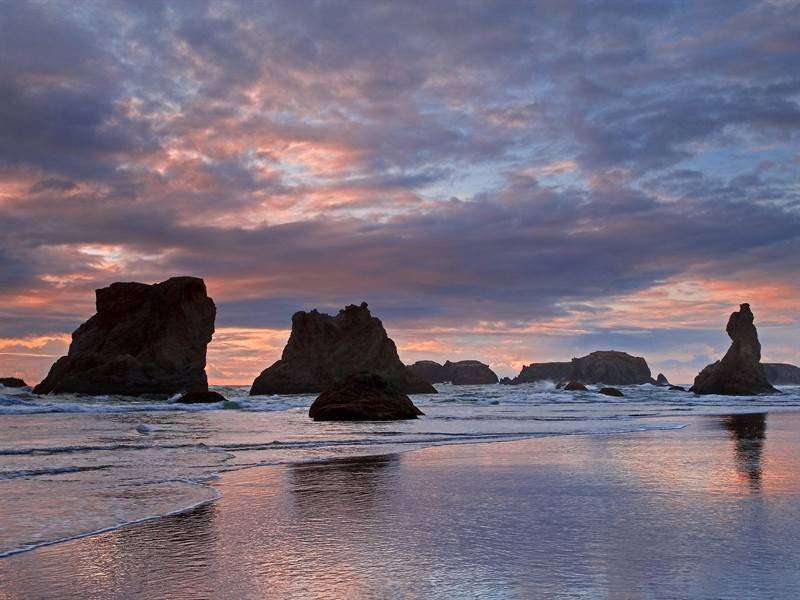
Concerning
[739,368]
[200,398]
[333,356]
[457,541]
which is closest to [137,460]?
[457,541]

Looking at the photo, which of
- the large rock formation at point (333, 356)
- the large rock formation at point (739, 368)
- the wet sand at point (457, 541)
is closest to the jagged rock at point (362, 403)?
the wet sand at point (457, 541)

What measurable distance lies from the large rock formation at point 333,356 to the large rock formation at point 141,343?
2130cm

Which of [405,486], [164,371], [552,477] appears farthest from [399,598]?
[164,371]

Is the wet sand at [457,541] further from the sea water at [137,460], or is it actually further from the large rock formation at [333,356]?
the large rock formation at [333,356]

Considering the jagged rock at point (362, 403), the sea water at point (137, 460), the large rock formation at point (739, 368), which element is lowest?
the sea water at point (137, 460)

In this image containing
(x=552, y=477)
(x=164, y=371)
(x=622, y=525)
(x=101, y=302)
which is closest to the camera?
(x=622, y=525)

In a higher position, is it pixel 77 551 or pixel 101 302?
pixel 101 302

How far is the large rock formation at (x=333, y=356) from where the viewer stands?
103 meters

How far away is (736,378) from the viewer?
94625mm

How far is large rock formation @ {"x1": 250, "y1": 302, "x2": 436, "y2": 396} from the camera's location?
10325 centimetres

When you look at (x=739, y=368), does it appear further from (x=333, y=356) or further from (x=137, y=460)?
(x=137, y=460)

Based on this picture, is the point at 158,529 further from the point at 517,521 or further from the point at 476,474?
the point at 476,474

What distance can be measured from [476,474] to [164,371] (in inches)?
2819

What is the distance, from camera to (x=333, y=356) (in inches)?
4193
